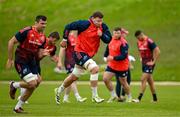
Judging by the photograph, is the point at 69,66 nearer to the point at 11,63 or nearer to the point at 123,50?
the point at 123,50

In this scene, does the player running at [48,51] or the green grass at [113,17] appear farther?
the green grass at [113,17]

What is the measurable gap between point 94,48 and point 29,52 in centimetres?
266

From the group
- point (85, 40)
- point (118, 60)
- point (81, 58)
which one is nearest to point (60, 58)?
point (85, 40)

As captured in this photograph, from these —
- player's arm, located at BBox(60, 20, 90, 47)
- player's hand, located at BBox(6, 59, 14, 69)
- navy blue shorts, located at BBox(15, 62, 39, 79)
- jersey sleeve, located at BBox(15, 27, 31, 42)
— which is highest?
player's arm, located at BBox(60, 20, 90, 47)

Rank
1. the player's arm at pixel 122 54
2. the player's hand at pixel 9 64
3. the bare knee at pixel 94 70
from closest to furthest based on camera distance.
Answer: the player's hand at pixel 9 64 < the bare knee at pixel 94 70 < the player's arm at pixel 122 54

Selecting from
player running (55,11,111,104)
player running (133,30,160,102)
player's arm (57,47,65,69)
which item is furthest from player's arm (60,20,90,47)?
player running (133,30,160,102)

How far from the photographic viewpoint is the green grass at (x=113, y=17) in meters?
47.8

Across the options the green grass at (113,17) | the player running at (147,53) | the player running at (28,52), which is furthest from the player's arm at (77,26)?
the green grass at (113,17)

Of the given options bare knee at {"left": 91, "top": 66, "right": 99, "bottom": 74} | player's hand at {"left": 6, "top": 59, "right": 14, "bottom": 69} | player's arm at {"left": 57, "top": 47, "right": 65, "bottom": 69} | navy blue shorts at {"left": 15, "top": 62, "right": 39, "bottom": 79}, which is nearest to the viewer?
player's hand at {"left": 6, "top": 59, "right": 14, "bottom": 69}

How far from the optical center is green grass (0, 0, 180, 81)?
47844 millimetres

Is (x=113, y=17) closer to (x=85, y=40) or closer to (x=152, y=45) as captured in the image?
(x=152, y=45)

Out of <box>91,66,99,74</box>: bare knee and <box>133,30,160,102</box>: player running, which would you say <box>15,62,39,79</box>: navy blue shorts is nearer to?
<box>91,66,99,74</box>: bare knee

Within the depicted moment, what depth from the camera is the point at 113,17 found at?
176 feet

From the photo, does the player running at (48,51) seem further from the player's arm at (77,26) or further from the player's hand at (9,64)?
the player's hand at (9,64)
